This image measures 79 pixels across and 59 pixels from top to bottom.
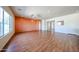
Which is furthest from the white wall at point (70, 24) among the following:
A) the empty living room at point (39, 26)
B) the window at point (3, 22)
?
the window at point (3, 22)

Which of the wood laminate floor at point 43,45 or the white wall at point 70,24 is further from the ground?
the white wall at point 70,24

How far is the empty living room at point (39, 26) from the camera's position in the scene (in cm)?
567

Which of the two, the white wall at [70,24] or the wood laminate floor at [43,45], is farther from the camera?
the white wall at [70,24]

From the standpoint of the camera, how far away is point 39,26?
19094mm

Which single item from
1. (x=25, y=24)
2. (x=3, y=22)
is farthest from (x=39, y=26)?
(x=3, y=22)

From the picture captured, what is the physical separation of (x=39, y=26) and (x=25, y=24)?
4198mm

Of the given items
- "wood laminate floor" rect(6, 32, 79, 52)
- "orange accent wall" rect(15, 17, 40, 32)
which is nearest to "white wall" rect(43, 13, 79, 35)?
"wood laminate floor" rect(6, 32, 79, 52)

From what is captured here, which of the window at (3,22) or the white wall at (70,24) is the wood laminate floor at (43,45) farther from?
the white wall at (70,24)

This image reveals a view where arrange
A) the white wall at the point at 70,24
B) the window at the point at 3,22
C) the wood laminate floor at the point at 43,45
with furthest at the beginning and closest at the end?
1. the white wall at the point at 70,24
2. the window at the point at 3,22
3. the wood laminate floor at the point at 43,45

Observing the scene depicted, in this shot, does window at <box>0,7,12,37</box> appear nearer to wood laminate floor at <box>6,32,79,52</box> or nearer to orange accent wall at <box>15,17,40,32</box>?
wood laminate floor at <box>6,32,79,52</box>

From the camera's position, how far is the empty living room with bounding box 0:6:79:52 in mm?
5667
